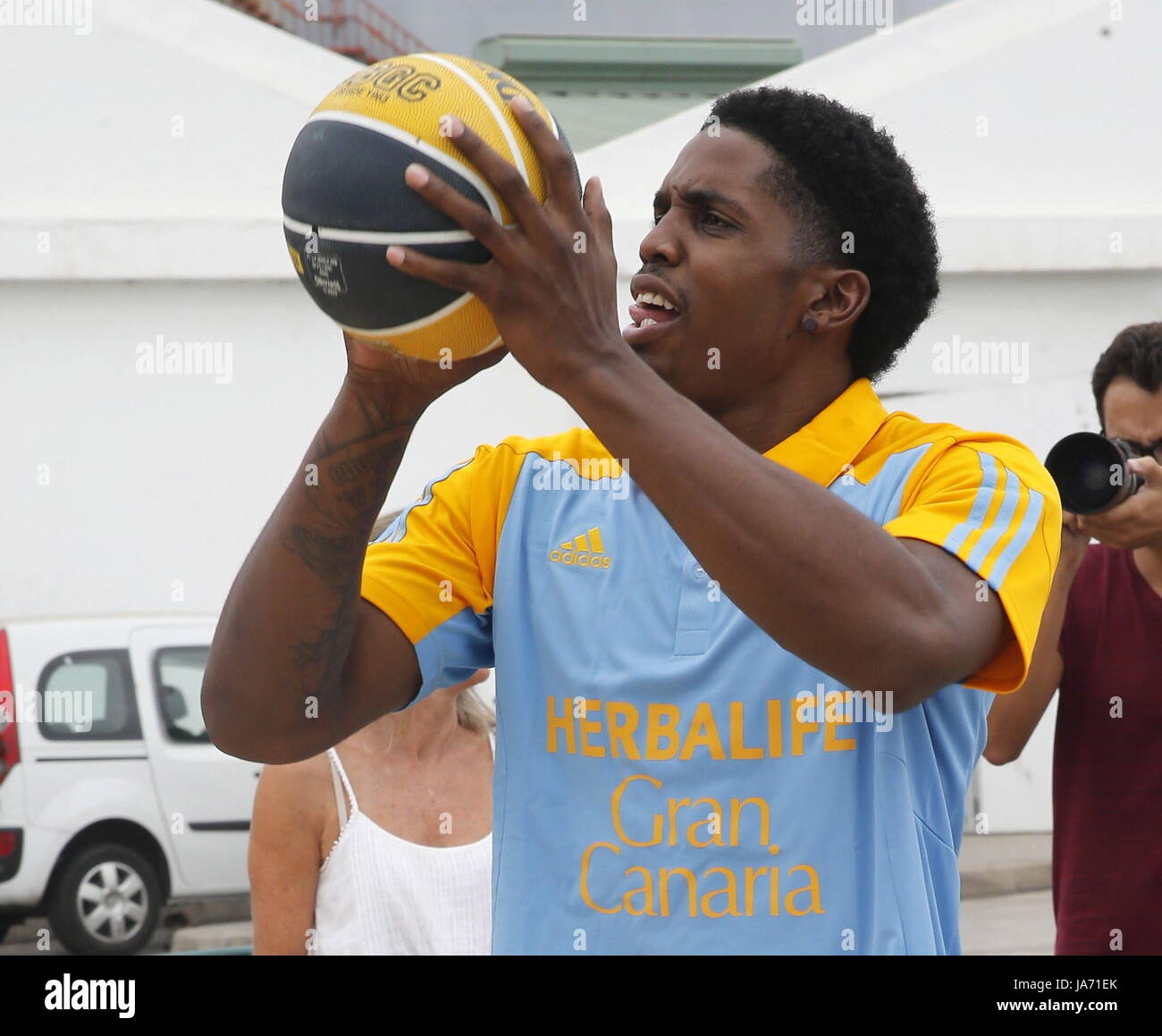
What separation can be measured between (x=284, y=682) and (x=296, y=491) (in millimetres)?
240

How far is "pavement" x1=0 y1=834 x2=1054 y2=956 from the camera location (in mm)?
7707

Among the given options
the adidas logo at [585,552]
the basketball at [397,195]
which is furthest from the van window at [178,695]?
the basketball at [397,195]

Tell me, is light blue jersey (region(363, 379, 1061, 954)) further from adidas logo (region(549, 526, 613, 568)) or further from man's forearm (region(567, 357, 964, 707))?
man's forearm (region(567, 357, 964, 707))

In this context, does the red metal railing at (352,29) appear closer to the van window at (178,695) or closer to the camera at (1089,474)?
the van window at (178,695)

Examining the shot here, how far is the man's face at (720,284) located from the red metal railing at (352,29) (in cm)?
1518

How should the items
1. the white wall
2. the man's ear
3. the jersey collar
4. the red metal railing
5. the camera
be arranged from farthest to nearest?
1. the red metal railing
2. the white wall
3. the camera
4. the man's ear
5. the jersey collar

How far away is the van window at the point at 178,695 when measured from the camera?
7.70 meters

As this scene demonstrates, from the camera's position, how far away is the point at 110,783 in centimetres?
761

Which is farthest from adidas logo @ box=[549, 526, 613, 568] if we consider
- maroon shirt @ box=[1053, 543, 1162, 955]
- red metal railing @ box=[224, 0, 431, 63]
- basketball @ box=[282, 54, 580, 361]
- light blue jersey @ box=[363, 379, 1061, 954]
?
red metal railing @ box=[224, 0, 431, 63]

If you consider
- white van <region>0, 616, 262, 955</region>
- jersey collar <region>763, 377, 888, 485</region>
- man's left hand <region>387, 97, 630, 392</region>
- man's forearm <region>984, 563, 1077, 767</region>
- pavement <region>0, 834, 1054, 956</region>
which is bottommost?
pavement <region>0, 834, 1054, 956</region>

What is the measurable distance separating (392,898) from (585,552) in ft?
4.83

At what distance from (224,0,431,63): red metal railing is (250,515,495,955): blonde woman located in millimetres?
14291

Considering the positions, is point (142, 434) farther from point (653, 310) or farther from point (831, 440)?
point (831, 440)

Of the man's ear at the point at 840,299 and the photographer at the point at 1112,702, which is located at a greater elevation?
the man's ear at the point at 840,299
